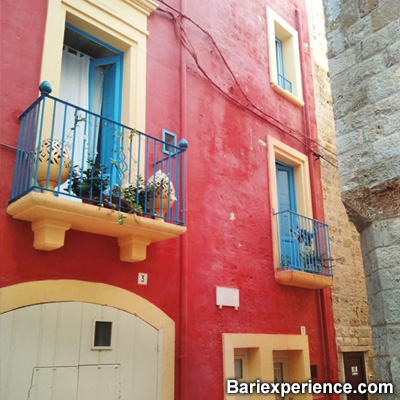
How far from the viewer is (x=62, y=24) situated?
5.54 metres

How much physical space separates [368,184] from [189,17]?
17.0 ft

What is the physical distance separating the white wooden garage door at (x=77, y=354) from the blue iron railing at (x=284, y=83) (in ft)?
19.0

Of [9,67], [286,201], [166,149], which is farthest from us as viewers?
[286,201]

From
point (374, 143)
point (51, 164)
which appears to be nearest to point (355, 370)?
point (374, 143)

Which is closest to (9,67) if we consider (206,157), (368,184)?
(206,157)

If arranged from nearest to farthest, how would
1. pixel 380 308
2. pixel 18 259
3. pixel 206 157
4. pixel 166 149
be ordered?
pixel 380 308 < pixel 18 259 < pixel 166 149 < pixel 206 157

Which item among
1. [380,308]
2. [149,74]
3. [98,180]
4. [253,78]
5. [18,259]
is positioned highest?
[253,78]

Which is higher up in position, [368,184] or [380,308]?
[368,184]

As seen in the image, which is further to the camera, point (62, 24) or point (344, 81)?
point (62, 24)

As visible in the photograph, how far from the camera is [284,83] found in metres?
9.37

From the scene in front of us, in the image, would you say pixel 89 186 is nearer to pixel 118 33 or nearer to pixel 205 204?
pixel 205 204

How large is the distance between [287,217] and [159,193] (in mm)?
3437

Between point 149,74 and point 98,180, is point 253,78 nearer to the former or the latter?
point 149,74

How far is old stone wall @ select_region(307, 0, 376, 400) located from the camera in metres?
8.54
